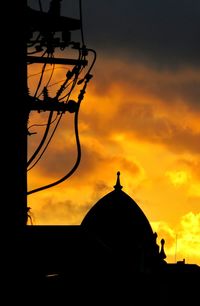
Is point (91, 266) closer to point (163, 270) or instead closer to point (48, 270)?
point (48, 270)

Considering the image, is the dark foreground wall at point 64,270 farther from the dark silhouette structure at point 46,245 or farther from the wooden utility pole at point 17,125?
the wooden utility pole at point 17,125

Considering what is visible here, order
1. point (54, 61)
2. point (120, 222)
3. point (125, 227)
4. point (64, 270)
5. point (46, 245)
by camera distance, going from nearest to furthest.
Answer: point (54, 61), point (64, 270), point (46, 245), point (120, 222), point (125, 227)

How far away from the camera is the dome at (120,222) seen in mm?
78875

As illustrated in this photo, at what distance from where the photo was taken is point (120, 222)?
79.8 meters

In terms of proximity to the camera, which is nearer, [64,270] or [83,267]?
[64,270]

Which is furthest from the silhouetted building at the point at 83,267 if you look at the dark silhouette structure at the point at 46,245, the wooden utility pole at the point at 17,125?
the wooden utility pole at the point at 17,125

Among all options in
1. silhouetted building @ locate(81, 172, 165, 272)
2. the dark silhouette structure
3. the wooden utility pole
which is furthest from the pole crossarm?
silhouetted building @ locate(81, 172, 165, 272)

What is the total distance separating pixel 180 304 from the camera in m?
82.0

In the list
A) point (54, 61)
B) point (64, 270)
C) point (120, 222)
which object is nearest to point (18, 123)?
point (54, 61)

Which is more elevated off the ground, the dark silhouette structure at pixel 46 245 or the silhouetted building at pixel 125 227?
the silhouetted building at pixel 125 227

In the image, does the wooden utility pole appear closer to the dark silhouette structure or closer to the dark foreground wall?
the dark silhouette structure

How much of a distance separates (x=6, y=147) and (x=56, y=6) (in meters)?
3.78

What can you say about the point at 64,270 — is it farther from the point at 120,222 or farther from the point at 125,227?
the point at 125,227

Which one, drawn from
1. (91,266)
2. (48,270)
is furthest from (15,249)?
(91,266)
